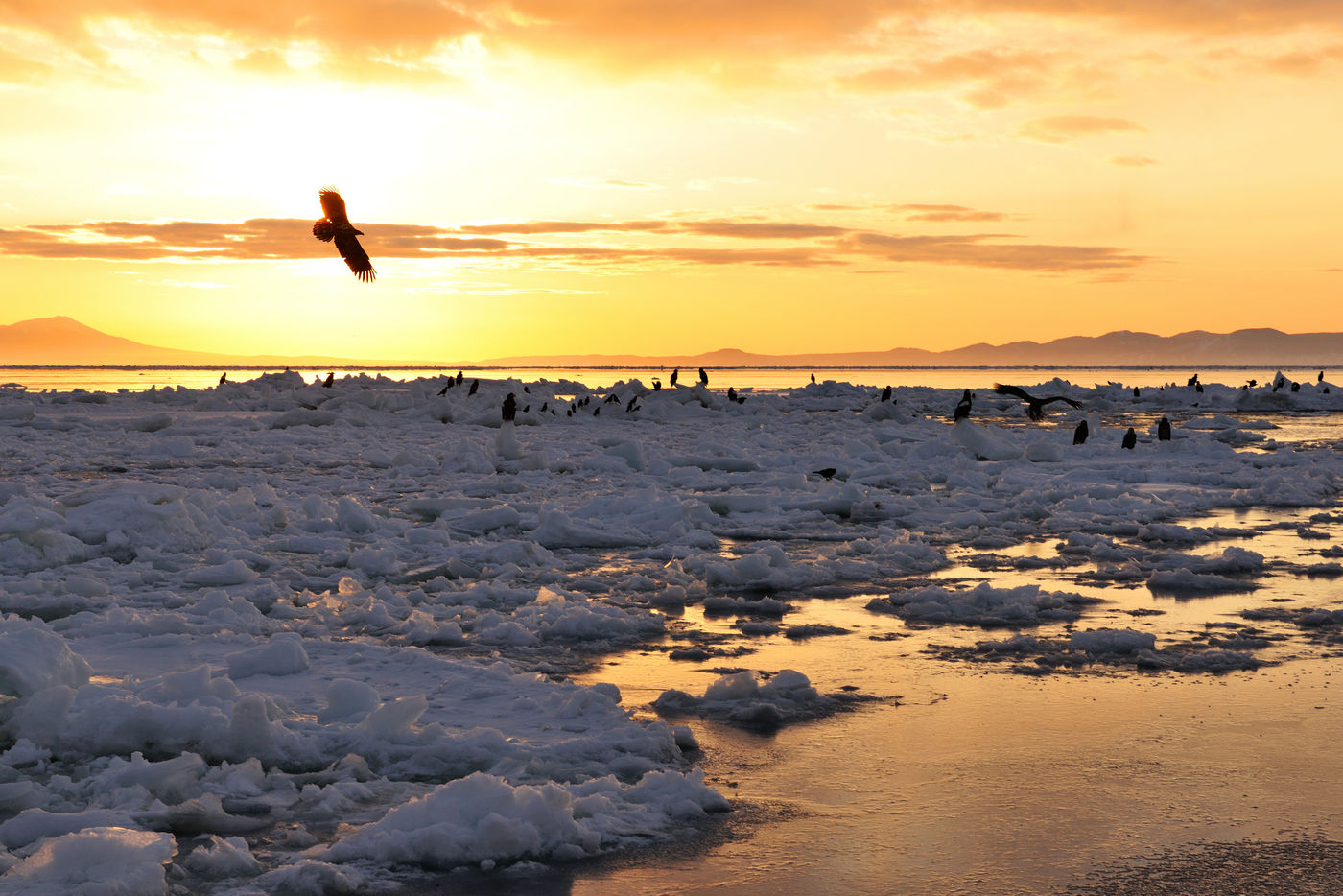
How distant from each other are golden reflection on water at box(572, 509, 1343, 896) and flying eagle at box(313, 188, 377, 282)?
28.9ft

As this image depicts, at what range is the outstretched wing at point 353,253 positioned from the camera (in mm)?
13328

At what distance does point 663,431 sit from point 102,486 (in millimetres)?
15413

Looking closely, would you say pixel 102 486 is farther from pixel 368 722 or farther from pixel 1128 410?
pixel 1128 410

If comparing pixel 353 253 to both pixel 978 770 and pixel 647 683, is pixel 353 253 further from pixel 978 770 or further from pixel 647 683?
pixel 978 770

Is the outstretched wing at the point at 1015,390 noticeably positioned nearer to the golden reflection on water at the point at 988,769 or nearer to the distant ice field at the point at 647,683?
the distant ice field at the point at 647,683

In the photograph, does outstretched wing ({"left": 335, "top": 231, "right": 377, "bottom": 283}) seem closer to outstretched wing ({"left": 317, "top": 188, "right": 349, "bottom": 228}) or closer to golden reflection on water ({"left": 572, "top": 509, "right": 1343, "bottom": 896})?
outstretched wing ({"left": 317, "top": 188, "right": 349, "bottom": 228})

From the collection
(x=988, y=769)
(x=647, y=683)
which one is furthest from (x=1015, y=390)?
(x=988, y=769)

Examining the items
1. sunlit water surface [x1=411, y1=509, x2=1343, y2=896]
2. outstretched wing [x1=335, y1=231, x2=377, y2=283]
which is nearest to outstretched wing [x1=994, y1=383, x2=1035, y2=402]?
outstretched wing [x1=335, y1=231, x2=377, y2=283]

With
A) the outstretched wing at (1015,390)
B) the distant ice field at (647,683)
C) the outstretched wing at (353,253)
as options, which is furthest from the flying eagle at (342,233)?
the outstretched wing at (1015,390)

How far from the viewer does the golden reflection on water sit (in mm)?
3330

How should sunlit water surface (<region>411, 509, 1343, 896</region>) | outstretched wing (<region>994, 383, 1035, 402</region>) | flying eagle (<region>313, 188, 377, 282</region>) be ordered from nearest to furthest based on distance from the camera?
sunlit water surface (<region>411, 509, 1343, 896</region>), flying eagle (<region>313, 188, 377, 282</region>), outstretched wing (<region>994, 383, 1035, 402</region>)

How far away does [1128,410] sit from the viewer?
122 ft

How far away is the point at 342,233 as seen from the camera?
13289 millimetres

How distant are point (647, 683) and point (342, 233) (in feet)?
31.1
